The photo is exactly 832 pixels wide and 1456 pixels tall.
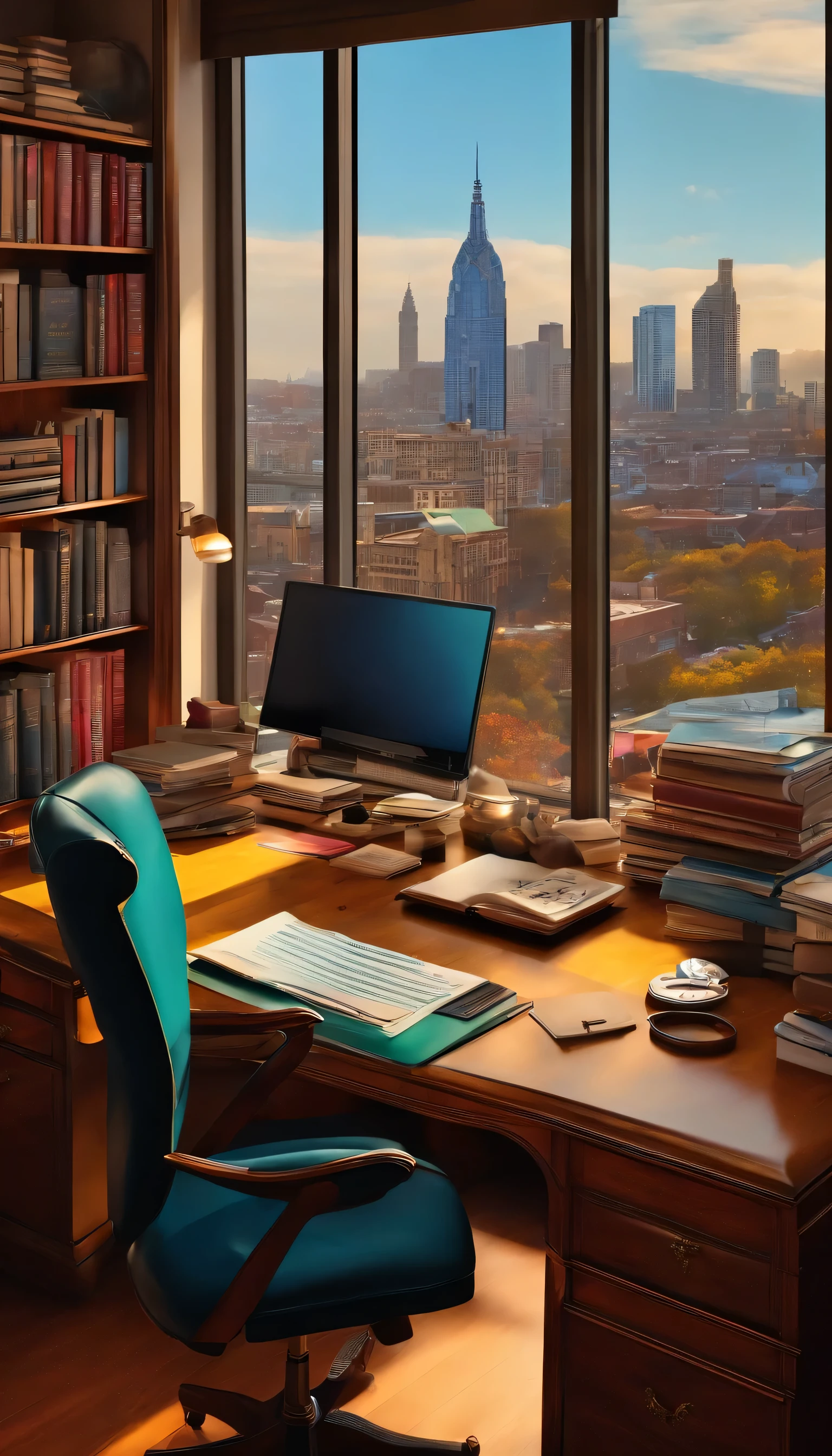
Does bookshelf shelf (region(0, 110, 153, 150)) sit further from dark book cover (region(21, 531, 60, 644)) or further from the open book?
the open book

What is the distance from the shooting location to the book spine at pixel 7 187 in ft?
8.89

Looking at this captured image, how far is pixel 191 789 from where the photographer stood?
271 centimetres

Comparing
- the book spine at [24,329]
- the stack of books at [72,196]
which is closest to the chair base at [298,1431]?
the book spine at [24,329]

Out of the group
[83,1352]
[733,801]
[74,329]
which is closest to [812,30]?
[733,801]

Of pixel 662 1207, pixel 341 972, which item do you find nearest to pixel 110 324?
pixel 341 972

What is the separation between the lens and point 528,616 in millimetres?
2871

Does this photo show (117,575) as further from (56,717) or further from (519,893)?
(519,893)

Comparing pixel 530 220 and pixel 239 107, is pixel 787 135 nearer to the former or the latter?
pixel 530 220

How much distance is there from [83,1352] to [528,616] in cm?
171

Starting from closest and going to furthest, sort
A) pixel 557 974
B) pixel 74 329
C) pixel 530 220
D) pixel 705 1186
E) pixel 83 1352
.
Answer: pixel 705 1186
pixel 557 974
pixel 83 1352
pixel 530 220
pixel 74 329

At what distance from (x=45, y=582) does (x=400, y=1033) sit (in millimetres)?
1640

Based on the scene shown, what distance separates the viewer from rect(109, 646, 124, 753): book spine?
125 inches

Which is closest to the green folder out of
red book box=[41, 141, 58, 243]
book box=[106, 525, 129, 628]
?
book box=[106, 525, 129, 628]

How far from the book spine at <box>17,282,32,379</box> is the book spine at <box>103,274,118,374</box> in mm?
209
